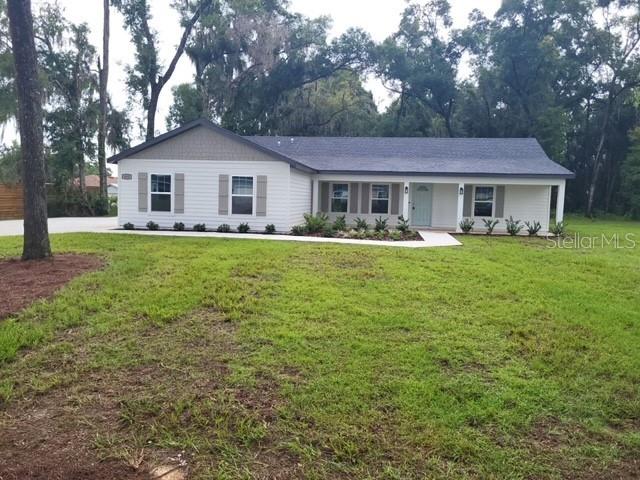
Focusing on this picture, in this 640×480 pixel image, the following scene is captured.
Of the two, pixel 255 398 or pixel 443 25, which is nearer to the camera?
pixel 255 398

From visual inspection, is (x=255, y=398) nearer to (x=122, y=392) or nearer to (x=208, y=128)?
(x=122, y=392)

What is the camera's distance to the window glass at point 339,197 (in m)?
18.4

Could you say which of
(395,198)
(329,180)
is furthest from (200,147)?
(395,198)

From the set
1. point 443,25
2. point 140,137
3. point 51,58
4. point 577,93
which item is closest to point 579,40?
point 577,93

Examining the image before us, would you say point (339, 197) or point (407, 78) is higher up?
point (407, 78)

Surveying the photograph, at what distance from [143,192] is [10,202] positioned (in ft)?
30.7

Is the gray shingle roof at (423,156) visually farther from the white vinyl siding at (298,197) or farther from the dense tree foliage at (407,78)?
the dense tree foliage at (407,78)

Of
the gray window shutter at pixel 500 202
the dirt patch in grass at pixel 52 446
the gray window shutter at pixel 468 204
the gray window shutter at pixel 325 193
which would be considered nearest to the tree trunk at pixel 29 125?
the dirt patch in grass at pixel 52 446

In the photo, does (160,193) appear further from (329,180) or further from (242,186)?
(329,180)

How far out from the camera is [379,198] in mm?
18219

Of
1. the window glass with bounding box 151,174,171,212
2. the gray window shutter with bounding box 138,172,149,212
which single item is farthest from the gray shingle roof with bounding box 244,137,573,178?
the gray window shutter with bounding box 138,172,149,212

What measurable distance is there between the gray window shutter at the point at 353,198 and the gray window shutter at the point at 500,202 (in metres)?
5.04

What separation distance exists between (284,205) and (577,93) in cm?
2433

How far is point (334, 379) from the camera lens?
406cm
